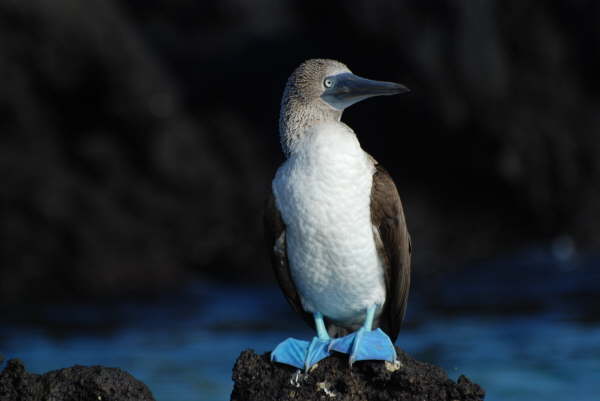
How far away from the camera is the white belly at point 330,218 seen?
3955 millimetres

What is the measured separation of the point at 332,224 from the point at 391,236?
391 mm

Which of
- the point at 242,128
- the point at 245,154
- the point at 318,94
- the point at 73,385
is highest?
the point at 242,128

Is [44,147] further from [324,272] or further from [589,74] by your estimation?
[324,272]

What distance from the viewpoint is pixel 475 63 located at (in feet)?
38.3

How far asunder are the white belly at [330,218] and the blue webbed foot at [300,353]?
0.29 meters

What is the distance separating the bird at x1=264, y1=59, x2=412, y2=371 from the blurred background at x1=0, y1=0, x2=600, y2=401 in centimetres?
578

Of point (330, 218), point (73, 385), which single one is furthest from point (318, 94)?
point (73, 385)

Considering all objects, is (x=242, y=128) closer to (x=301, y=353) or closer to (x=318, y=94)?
(x=318, y=94)

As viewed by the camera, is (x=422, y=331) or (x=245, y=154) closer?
(x=422, y=331)

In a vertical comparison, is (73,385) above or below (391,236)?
below

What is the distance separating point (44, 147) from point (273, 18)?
3.60 metres

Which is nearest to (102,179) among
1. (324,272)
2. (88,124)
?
(88,124)

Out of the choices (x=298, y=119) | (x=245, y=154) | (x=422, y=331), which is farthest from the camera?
(x=245, y=154)

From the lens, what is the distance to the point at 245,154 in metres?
13.0
